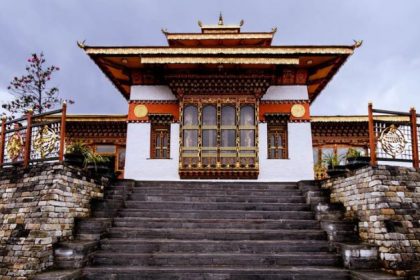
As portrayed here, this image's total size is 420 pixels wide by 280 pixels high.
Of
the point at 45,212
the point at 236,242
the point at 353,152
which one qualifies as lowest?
the point at 236,242

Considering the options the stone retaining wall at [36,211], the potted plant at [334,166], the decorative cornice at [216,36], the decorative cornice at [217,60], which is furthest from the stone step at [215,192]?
the decorative cornice at [216,36]

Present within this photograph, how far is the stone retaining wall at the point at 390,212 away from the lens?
626 cm

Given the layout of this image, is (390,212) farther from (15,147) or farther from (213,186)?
(15,147)

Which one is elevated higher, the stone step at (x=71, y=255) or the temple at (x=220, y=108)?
the temple at (x=220, y=108)

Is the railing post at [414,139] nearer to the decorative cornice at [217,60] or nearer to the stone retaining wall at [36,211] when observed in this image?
the decorative cornice at [217,60]

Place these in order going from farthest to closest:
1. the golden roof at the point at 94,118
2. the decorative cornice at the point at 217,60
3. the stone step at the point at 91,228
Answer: the golden roof at the point at 94,118, the decorative cornice at the point at 217,60, the stone step at the point at 91,228

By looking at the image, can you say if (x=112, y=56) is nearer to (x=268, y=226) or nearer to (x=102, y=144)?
(x=102, y=144)

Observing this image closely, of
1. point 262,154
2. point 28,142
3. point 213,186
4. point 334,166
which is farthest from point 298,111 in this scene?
point 28,142

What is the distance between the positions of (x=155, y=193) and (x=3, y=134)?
397cm

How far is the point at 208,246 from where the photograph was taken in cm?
701

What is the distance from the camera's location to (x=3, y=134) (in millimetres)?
8805

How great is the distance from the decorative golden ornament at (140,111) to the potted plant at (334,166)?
20.7 feet

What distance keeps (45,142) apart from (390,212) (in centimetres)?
715

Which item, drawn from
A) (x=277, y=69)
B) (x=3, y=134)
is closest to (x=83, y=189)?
(x=3, y=134)
